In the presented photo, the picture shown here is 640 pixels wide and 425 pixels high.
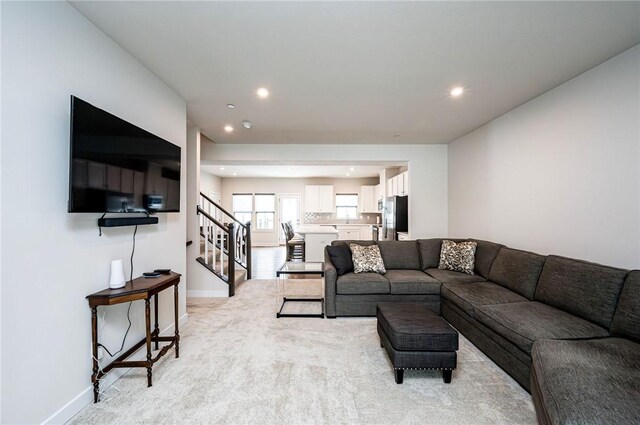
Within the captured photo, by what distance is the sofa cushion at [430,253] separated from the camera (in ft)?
12.9

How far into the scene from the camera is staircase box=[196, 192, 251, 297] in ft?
13.9

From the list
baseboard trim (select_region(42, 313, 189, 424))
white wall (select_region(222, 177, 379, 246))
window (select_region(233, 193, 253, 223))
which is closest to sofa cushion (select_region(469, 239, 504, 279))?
baseboard trim (select_region(42, 313, 189, 424))

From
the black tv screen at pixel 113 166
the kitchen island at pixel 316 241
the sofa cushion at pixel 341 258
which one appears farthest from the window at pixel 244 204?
the black tv screen at pixel 113 166

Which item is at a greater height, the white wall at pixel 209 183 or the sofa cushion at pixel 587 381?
the white wall at pixel 209 183

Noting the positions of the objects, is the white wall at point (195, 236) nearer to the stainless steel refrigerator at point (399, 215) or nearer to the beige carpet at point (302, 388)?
the beige carpet at point (302, 388)

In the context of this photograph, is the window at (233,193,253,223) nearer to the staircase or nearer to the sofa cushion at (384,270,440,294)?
the staircase

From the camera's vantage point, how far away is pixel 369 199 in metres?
9.35

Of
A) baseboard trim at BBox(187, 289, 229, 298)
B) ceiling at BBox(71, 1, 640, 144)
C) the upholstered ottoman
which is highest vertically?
ceiling at BBox(71, 1, 640, 144)

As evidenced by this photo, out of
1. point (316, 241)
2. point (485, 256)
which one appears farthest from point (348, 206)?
point (485, 256)

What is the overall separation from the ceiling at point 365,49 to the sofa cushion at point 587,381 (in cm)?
213

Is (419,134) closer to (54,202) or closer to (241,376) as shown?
(241,376)

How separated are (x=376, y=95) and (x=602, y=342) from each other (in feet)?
9.00

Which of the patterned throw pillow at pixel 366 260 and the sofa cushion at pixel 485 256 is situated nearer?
the sofa cushion at pixel 485 256

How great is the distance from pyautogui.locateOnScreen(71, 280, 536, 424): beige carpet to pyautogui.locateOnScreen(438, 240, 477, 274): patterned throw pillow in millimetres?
1132
